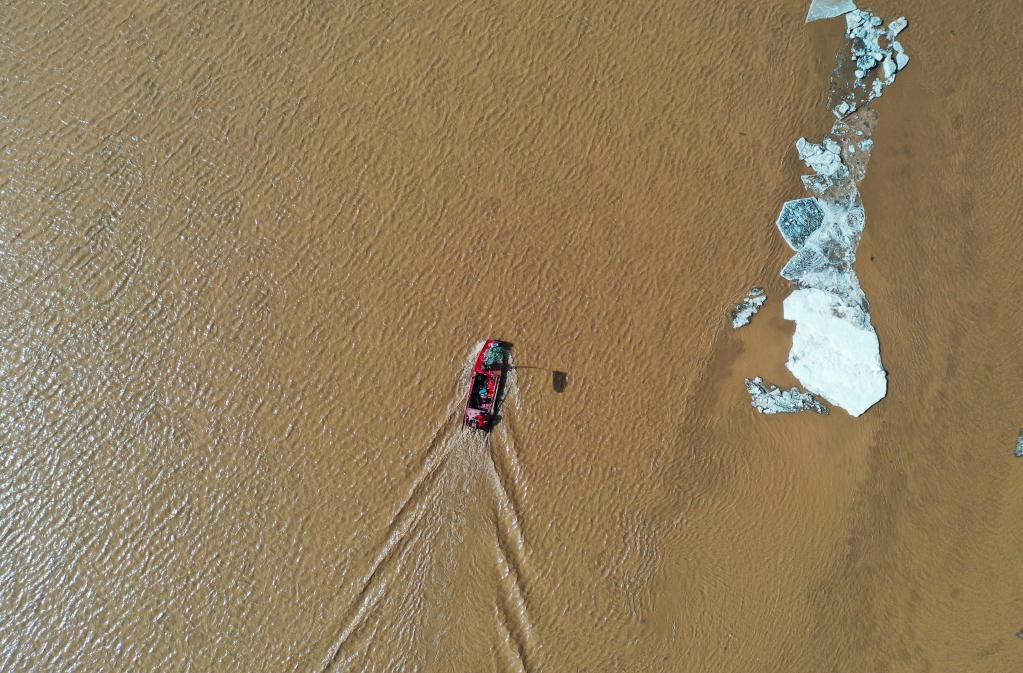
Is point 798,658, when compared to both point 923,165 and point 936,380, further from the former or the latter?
point 923,165

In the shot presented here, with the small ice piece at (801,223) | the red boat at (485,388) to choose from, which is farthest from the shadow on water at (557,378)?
the small ice piece at (801,223)

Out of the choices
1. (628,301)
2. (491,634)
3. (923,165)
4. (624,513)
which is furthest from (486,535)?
(923,165)

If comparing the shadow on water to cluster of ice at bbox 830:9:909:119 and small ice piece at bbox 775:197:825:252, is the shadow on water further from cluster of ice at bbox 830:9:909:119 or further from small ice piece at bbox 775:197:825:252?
cluster of ice at bbox 830:9:909:119

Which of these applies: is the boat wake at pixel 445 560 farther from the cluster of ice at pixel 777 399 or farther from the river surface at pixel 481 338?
the cluster of ice at pixel 777 399

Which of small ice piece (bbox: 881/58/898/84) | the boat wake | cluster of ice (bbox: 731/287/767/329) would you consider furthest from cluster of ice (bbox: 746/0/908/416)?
the boat wake

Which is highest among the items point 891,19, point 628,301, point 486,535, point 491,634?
point 891,19
